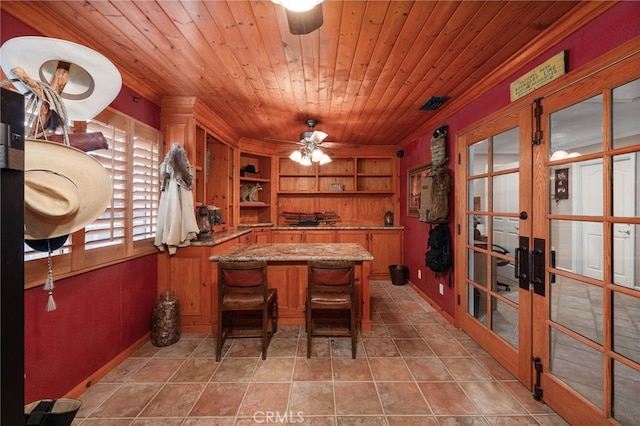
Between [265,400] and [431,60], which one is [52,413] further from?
[431,60]

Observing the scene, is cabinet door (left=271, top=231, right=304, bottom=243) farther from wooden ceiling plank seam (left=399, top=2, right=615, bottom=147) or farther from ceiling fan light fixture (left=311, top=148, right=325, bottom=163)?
wooden ceiling plank seam (left=399, top=2, right=615, bottom=147)

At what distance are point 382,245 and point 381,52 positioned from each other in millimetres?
3427

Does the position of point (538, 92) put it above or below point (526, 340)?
above

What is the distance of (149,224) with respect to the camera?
258 cm

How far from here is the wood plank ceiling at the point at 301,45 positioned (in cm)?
151

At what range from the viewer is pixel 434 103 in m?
2.93

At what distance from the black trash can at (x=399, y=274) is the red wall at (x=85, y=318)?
11.7 ft

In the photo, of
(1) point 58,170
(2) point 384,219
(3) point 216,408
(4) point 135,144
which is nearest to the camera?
(1) point 58,170

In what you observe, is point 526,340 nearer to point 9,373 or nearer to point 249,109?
point 9,373

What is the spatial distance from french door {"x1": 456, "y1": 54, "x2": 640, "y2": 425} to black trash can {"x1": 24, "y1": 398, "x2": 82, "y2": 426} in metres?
2.41

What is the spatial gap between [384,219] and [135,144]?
4181 millimetres

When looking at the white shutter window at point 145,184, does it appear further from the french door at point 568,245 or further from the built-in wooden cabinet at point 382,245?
the french door at point 568,245

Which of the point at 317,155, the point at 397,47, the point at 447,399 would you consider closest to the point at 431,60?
the point at 397,47

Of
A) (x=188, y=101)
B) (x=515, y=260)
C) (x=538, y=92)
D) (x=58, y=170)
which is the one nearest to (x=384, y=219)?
(x=515, y=260)
